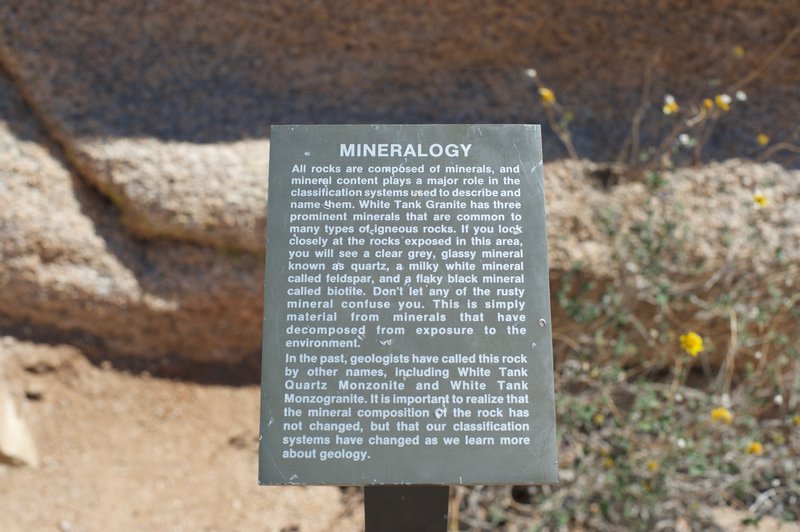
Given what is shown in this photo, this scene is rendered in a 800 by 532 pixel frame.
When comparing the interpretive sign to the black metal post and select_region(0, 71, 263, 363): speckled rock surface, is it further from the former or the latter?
select_region(0, 71, 263, 363): speckled rock surface

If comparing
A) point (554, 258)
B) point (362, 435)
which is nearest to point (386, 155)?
point (362, 435)

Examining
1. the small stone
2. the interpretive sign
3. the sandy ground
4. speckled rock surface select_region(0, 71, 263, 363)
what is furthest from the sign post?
the small stone

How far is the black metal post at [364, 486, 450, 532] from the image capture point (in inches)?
75.2

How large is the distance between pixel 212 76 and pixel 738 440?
2.89 m

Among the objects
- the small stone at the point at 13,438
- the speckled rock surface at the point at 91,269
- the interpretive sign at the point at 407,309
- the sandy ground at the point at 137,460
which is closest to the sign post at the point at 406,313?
the interpretive sign at the point at 407,309

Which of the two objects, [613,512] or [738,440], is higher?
[738,440]

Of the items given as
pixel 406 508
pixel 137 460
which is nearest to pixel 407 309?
pixel 406 508

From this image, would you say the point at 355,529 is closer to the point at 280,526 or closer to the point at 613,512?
the point at 280,526

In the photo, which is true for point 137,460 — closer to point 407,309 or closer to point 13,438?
point 13,438

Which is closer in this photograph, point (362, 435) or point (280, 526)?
point (362, 435)

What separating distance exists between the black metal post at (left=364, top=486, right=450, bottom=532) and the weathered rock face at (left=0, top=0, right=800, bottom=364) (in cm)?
152

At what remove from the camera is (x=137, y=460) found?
318 cm

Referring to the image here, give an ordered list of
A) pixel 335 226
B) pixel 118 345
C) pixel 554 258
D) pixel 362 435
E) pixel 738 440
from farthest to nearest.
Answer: pixel 118 345 → pixel 554 258 → pixel 738 440 → pixel 335 226 → pixel 362 435

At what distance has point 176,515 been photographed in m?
2.96
